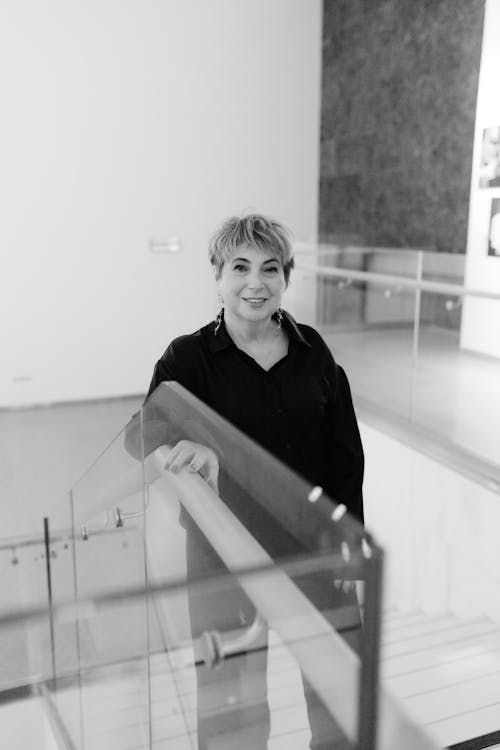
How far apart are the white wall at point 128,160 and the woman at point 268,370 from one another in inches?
174

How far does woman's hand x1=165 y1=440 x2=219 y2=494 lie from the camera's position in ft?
4.94

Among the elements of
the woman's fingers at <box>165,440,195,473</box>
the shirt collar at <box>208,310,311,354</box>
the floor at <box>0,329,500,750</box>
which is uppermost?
the shirt collar at <box>208,310,311,354</box>

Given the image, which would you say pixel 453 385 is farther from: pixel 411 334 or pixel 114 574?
pixel 114 574

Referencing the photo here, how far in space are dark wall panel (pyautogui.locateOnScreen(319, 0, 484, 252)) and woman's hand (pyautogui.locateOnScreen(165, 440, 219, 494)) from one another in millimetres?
4855

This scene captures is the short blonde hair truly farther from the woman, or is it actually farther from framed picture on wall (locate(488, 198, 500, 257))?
framed picture on wall (locate(488, 198, 500, 257))

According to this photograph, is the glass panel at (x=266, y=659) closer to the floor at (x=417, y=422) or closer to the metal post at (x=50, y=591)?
the floor at (x=417, y=422)

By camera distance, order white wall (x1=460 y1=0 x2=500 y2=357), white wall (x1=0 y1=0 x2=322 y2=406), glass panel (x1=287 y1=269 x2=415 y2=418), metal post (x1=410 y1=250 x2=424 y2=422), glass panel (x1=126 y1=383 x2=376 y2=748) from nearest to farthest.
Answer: glass panel (x1=126 y1=383 x2=376 y2=748) < white wall (x1=460 y1=0 x2=500 y2=357) < metal post (x1=410 y1=250 x2=424 y2=422) < glass panel (x1=287 y1=269 x2=415 y2=418) < white wall (x1=0 y1=0 x2=322 y2=406)

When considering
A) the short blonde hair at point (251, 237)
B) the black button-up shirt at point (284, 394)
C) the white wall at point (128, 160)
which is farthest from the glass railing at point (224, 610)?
the white wall at point (128, 160)

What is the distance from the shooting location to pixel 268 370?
1.95 m

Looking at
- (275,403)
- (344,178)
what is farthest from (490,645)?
(344,178)

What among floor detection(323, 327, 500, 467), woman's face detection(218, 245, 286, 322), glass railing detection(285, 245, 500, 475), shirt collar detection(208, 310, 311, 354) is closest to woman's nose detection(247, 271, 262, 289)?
woman's face detection(218, 245, 286, 322)

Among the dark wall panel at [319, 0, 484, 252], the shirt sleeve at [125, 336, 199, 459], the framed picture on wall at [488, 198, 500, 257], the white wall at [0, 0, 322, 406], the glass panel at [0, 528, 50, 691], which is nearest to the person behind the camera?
the shirt sleeve at [125, 336, 199, 459]

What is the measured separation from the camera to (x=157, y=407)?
1.80 meters

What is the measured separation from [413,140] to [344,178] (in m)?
0.85
